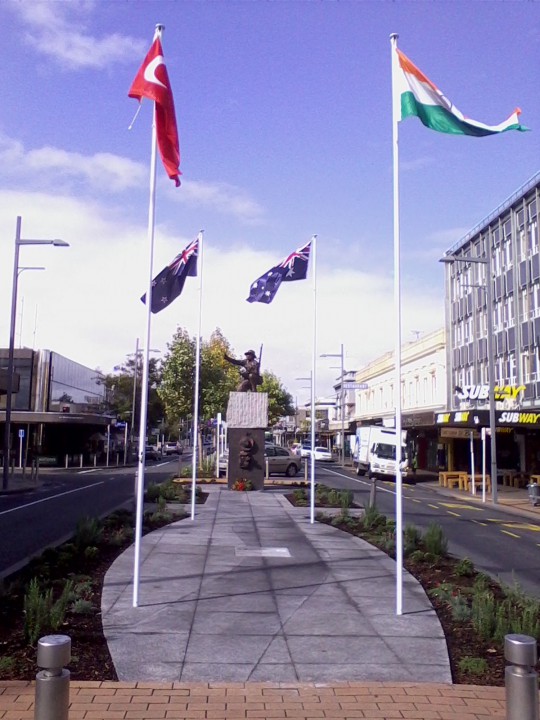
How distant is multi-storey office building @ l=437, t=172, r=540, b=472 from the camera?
124 feet

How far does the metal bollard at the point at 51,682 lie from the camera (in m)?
4.31

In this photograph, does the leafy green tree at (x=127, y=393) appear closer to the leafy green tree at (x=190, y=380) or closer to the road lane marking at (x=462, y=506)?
the leafy green tree at (x=190, y=380)

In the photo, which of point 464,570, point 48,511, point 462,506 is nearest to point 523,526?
point 462,506

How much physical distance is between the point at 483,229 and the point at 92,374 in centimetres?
3926

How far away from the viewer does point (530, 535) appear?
18.8 meters

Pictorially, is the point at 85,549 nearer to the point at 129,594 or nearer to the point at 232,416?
the point at 129,594

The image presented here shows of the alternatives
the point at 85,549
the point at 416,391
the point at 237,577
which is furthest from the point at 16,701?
the point at 416,391

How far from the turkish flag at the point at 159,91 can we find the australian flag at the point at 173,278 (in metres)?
4.20

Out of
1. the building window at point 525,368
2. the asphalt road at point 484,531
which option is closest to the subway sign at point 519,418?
the asphalt road at point 484,531

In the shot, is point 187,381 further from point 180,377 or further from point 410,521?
point 410,521

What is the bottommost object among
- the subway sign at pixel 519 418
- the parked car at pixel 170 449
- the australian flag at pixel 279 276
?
the parked car at pixel 170 449

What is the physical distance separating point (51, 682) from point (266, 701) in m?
2.21

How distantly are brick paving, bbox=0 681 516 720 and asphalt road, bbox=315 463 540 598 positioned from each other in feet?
14.4

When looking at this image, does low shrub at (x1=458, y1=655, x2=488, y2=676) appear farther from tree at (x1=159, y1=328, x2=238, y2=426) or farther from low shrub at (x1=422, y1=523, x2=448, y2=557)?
tree at (x1=159, y1=328, x2=238, y2=426)
